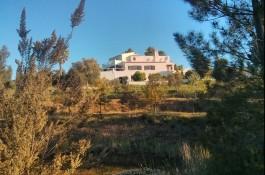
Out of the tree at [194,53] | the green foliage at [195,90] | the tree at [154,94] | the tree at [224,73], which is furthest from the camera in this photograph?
the tree at [154,94]

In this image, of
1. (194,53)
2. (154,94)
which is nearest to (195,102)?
(194,53)

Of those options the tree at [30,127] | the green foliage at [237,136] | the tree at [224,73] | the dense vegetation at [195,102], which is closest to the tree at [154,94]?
the dense vegetation at [195,102]

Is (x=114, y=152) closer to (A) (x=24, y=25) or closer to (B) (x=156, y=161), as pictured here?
(B) (x=156, y=161)

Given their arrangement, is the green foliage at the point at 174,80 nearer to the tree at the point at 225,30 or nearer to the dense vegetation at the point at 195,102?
the dense vegetation at the point at 195,102

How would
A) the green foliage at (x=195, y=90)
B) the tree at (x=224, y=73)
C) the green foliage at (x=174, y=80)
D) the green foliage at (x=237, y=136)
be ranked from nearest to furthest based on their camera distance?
the green foliage at (x=237, y=136)
the tree at (x=224, y=73)
the green foliage at (x=195, y=90)
the green foliage at (x=174, y=80)

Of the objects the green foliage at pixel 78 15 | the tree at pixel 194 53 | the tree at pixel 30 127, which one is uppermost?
the green foliage at pixel 78 15

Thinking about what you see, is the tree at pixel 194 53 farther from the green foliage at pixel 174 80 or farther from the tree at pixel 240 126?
the green foliage at pixel 174 80

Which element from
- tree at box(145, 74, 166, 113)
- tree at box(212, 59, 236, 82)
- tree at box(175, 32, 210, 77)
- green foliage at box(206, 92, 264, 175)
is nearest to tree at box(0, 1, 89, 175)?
tree at box(175, 32, 210, 77)

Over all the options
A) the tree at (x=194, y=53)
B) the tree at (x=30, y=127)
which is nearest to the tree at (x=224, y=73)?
the tree at (x=194, y=53)

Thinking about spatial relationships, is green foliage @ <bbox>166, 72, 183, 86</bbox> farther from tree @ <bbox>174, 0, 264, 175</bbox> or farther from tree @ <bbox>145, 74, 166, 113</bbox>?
tree @ <bbox>174, 0, 264, 175</bbox>

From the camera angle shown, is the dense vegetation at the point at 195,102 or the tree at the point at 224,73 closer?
the dense vegetation at the point at 195,102

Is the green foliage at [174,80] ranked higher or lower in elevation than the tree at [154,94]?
higher

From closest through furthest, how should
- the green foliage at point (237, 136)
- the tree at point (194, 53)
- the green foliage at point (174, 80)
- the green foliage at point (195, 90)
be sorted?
1. the green foliage at point (237, 136)
2. the green foliage at point (195, 90)
3. the tree at point (194, 53)
4. the green foliage at point (174, 80)

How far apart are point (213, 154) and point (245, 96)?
62cm
